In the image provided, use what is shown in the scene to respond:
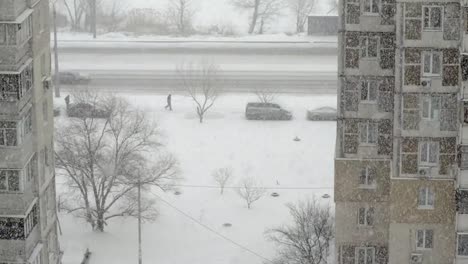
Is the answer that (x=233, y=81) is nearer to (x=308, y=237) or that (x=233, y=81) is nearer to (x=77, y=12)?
(x=77, y=12)

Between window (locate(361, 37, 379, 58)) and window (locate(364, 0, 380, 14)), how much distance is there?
0.87 m

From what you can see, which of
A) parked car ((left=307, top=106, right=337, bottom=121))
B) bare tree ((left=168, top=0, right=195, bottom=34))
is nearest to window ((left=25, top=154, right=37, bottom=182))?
parked car ((left=307, top=106, right=337, bottom=121))

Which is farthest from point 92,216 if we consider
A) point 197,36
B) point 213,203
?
point 197,36

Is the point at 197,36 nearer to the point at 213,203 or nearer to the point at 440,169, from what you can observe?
the point at 213,203

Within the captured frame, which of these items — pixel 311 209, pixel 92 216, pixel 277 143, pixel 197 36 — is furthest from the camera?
pixel 197 36

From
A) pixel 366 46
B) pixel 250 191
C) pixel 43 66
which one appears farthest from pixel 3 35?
pixel 250 191

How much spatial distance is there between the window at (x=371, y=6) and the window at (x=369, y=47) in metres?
0.87

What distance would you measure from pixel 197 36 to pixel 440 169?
3987 cm

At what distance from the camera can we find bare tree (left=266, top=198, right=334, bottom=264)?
4028cm

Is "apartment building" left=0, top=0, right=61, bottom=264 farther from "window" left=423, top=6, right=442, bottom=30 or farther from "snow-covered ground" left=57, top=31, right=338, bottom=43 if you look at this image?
"snow-covered ground" left=57, top=31, right=338, bottom=43

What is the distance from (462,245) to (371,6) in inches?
322

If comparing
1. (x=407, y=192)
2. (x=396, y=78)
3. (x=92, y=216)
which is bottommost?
(x=92, y=216)

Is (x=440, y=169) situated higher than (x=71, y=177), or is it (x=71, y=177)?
(x=440, y=169)

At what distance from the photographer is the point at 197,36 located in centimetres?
7144
